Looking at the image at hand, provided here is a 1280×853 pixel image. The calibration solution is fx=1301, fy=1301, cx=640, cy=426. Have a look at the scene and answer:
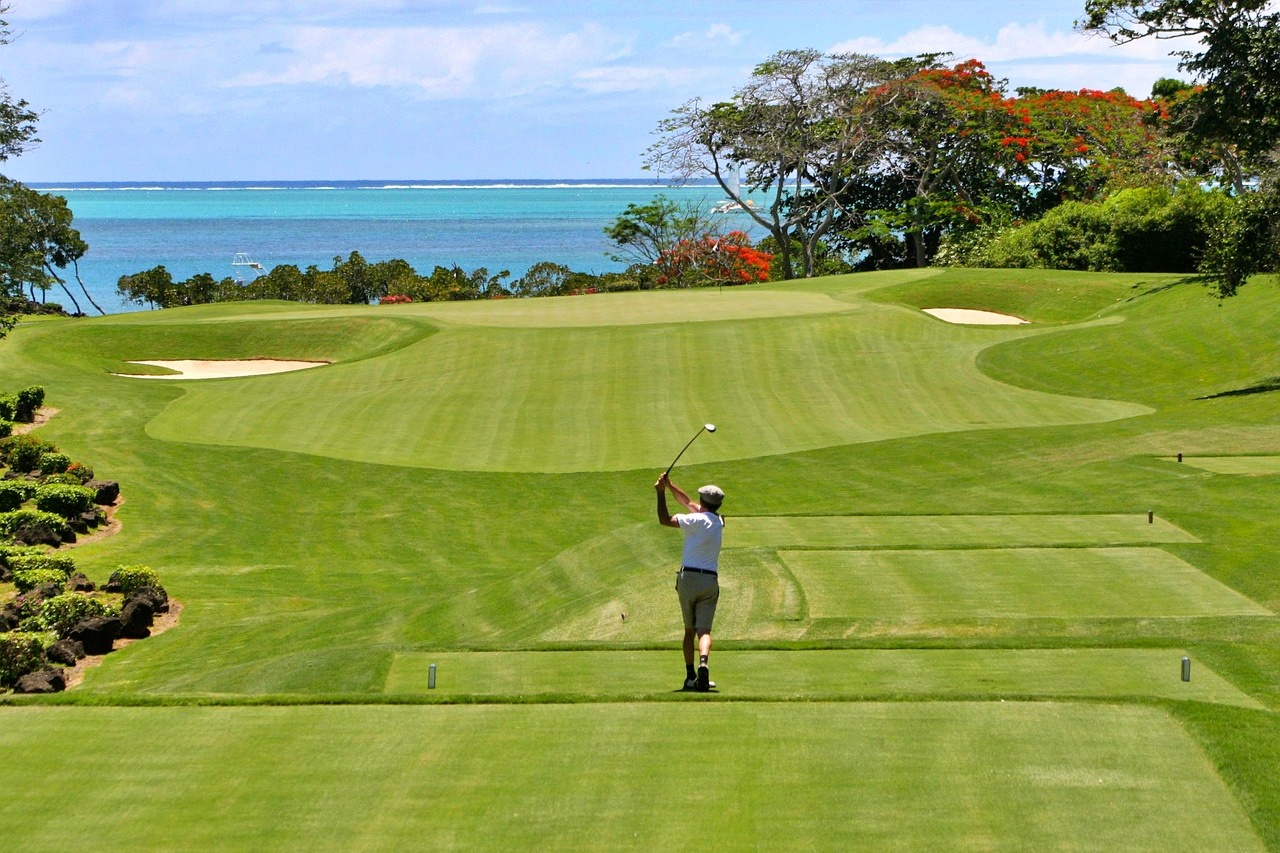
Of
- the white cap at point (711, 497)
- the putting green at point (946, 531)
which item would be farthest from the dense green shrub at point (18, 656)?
the putting green at point (946, 531)

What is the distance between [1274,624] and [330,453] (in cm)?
1997

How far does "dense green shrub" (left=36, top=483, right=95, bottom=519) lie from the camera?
75.3 ft

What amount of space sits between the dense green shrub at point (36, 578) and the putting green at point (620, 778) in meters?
9.27

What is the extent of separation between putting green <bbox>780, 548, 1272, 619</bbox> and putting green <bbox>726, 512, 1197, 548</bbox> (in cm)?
63

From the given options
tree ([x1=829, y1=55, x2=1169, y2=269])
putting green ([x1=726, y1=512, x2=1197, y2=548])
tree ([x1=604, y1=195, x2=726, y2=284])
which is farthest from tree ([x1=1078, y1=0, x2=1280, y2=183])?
tree ([x1=604, y1=195, x2=726, y2=284])

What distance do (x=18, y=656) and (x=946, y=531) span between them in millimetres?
11731

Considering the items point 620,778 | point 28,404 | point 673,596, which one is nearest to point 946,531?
point 673,596

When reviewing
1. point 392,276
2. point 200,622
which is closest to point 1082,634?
point 200,622

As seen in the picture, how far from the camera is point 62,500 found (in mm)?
22969

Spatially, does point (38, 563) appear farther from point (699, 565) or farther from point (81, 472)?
point (699, 565)

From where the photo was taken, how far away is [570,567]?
17375 mm

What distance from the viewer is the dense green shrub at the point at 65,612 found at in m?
16.9

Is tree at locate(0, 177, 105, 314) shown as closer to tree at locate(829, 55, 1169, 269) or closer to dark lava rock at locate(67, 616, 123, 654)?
dark lava rock at locate(67, 616, 123, 654)

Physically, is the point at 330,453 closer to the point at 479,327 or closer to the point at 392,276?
the point at 479,327
